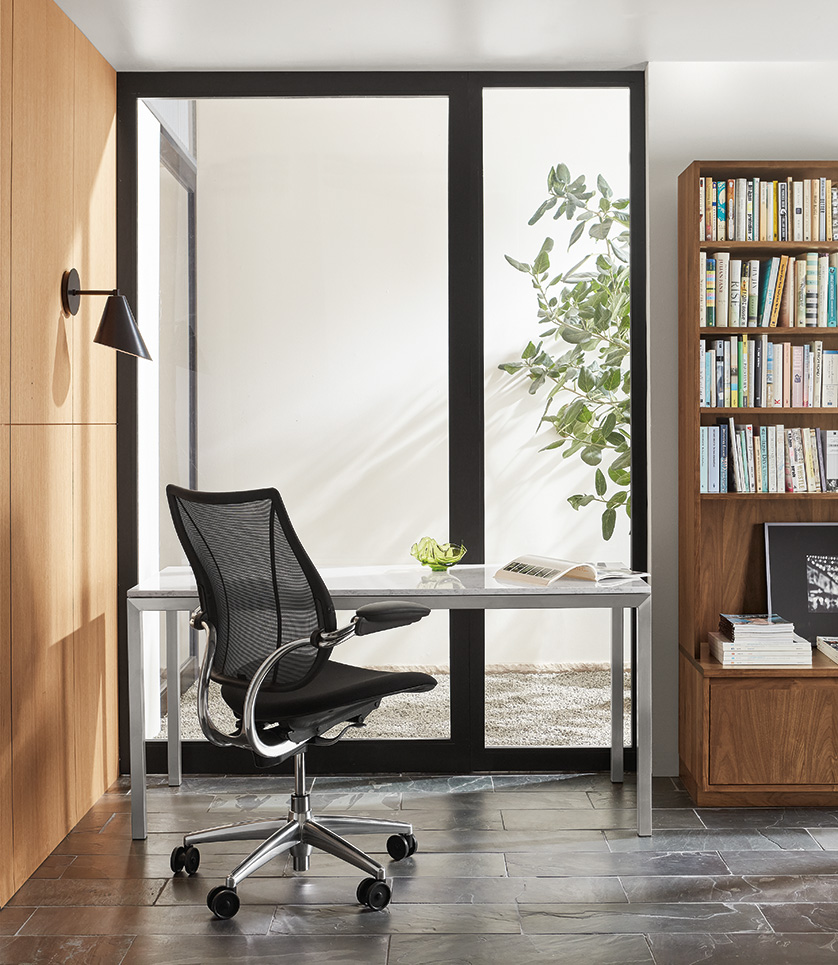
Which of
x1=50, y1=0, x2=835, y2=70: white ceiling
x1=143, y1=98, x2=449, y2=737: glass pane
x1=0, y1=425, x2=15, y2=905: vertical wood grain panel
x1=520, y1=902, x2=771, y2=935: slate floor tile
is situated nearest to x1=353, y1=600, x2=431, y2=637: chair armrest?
x1=520, y1=902, x2=771, y2=935: slate floor tile

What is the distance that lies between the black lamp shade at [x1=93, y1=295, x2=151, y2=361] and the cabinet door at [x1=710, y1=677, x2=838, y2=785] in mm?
2288

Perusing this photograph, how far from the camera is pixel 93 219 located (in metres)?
3.55

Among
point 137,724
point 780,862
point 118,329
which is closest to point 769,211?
point 780,862

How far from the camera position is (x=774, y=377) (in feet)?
11.6

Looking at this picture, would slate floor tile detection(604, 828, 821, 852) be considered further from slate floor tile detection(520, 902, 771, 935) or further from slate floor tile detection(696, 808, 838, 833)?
slate floor tile detection(520, 902, 771, 935)

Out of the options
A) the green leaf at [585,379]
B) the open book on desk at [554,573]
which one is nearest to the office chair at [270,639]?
the open book on desk at [554,573]

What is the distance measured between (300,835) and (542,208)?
7.94 ft

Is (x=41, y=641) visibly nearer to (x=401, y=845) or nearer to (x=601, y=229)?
(x=401, y=845)

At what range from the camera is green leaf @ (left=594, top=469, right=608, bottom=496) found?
3.86 meters

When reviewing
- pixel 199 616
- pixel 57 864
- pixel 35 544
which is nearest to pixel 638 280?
pixel 199 616

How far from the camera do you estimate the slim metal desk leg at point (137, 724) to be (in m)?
3.21

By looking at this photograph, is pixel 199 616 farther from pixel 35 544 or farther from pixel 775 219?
pixel 775 219

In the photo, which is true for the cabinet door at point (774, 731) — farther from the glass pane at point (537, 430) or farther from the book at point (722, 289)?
the book at point (722, 289)

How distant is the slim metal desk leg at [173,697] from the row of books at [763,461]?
2.04m
